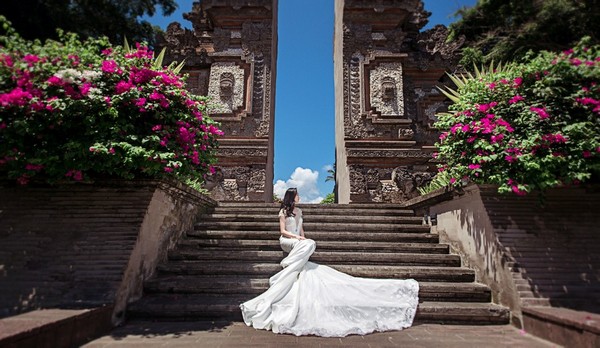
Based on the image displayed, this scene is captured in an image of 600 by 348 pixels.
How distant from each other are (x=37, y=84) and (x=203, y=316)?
317 centimetres

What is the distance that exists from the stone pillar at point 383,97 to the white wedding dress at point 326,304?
5.70 metres

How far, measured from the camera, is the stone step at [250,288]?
12.3 feet

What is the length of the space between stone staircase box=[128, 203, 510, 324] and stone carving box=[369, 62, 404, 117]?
4897 mm

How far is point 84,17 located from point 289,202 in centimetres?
929

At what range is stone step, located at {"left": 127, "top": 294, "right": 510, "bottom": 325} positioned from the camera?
11.1 ft

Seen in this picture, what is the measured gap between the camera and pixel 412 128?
1034 cm

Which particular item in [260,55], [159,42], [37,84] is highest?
[159,42]

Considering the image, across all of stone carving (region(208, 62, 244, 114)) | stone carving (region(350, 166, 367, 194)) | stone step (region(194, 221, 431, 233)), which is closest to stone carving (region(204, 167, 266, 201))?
stone carving (region(208, 62, 244, 114))

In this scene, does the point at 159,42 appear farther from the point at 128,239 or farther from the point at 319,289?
the point at 319,289

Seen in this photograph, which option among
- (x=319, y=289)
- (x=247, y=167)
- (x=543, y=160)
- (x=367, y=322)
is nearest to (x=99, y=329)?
(x=319, y=289)

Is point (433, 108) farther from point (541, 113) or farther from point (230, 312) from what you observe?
point (230, 312)

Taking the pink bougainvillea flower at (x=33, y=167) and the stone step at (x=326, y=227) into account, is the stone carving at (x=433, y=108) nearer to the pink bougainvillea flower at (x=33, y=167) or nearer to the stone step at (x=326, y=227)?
the stone step at (x=326, y=227)

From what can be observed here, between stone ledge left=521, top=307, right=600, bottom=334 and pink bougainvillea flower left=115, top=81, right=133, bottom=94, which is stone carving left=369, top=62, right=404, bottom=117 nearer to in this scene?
stone ledge left=521, top=307, right=600, bottom=334

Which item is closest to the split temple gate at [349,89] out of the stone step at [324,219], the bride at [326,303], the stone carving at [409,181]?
the stone carving at [409,181]
